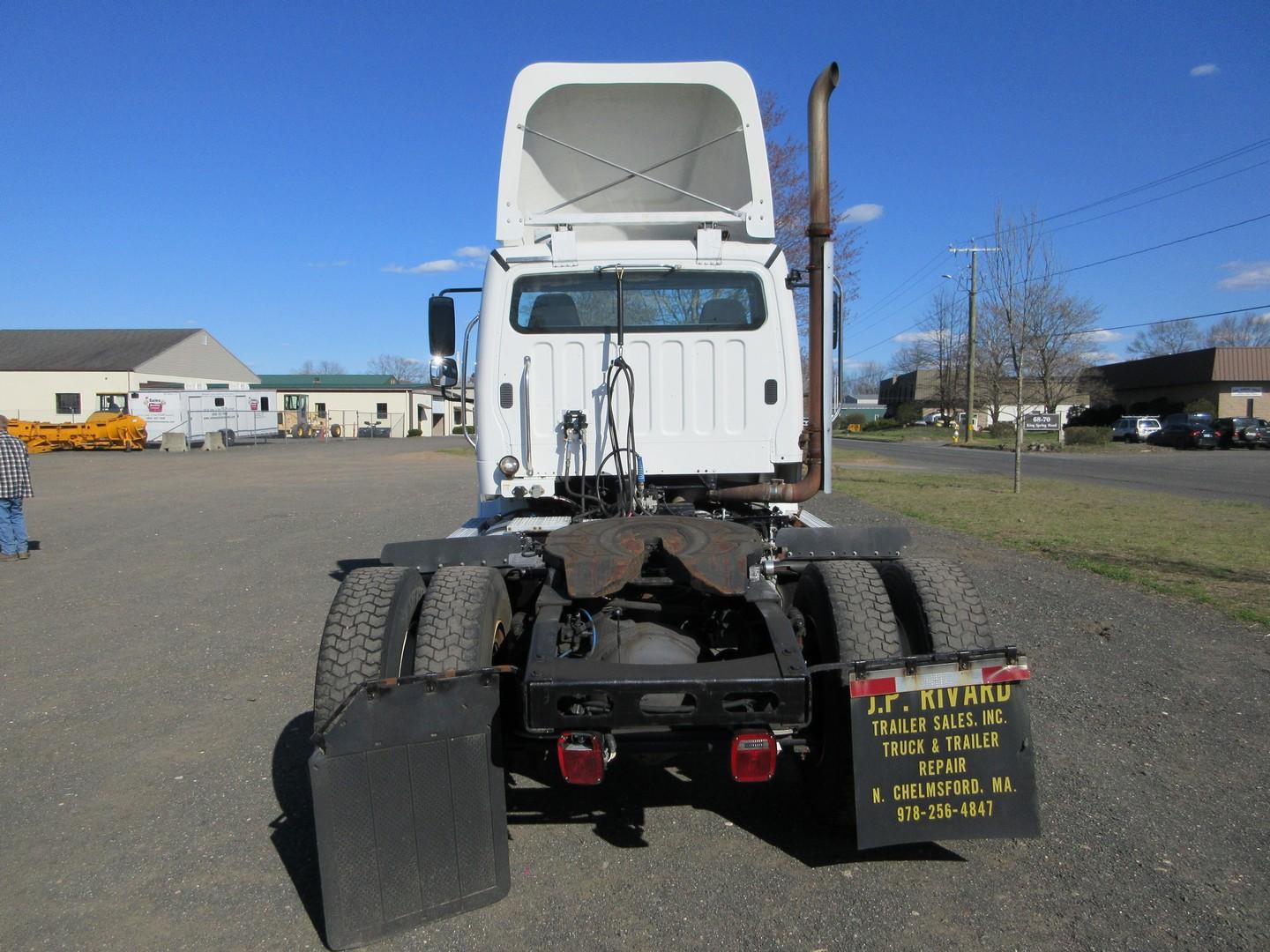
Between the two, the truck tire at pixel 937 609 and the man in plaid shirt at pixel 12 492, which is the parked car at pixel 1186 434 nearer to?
the man in plaid shirt at pixel 12 492

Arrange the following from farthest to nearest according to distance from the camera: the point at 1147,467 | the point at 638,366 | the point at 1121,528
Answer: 1. the point at 1147,467
2. the point at 1121,528
3. the point at 638,366

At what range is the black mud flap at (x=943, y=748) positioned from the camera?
124 inches

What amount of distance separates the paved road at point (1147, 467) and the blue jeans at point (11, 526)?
19.4m

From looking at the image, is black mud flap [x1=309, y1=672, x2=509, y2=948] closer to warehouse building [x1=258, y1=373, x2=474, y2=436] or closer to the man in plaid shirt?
the man in plaid shirt

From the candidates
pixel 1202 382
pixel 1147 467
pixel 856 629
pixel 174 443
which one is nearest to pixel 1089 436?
pixel 1202 382

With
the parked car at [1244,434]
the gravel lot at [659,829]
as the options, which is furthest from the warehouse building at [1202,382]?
the gravel lot at [659,829]

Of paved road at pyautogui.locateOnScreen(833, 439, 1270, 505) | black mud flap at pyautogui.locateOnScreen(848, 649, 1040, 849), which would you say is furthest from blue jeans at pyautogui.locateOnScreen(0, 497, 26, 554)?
paved road at pyautogui.locateOnScreen(833, 439, 1270, 505)

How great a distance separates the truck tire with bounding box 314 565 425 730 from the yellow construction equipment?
39.9 metres

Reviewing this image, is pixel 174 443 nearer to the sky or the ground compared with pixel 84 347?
nearer to the ground

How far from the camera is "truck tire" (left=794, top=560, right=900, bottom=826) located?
3.38 metres

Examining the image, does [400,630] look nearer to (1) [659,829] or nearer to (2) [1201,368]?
(1) [659,829]

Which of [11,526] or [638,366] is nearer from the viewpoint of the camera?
[638,366]

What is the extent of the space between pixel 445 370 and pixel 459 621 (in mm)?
2982

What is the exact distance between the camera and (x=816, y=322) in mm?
5562
